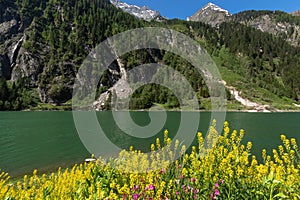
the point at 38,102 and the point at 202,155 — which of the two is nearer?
the point at 202,155

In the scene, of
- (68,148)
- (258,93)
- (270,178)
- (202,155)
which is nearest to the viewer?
(270,178)

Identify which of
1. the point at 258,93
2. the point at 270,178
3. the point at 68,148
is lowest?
the point at 68,148

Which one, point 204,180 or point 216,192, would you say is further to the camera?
point 204,180

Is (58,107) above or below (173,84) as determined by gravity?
below

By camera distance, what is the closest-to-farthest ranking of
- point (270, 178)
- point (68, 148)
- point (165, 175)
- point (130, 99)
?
point (270, 178) < point (165, 175) < point (68, 148) < point (130, 99)

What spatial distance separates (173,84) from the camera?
174m

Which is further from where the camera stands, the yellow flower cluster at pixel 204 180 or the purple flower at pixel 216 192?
the purple flower at pixel 216 192

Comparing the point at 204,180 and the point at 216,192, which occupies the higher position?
the point at 204,180

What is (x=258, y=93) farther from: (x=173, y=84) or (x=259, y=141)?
(x=259, y=141)

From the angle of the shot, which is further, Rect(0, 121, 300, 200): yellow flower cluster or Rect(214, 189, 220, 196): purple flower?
Rect(214, 189, 220, 196): purple flower

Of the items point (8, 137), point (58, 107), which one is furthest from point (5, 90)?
point (8, 137)

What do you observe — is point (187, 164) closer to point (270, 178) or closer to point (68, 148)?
point (270, 178)

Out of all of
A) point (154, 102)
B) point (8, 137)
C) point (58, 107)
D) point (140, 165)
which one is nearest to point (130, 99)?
point (154, 102)

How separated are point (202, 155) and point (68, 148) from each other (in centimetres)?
4180
